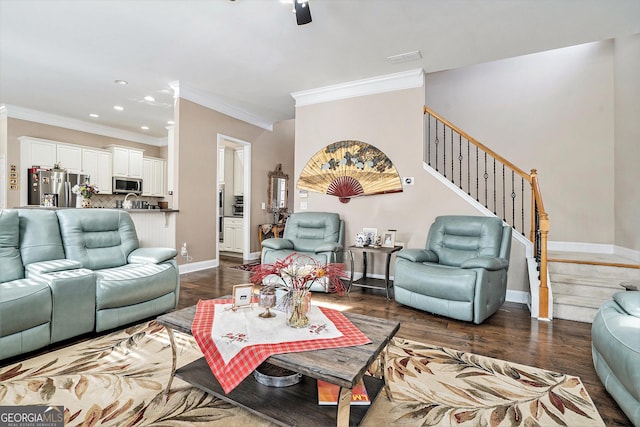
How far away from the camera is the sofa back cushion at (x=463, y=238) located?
3307mm

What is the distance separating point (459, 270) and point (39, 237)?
3.75 m

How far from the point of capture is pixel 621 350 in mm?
1548

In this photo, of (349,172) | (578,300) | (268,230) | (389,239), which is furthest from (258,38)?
(578,300)

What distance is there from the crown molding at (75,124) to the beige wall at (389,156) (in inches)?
198

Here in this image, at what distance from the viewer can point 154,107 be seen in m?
5.84

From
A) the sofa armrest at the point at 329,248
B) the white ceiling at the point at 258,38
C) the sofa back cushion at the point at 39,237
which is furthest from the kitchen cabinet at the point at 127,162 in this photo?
the sofa armrest at the point at 329,248

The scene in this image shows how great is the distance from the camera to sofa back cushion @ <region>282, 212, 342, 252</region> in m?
4.41


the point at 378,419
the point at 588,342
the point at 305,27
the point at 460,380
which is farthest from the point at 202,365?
the point at 305,27

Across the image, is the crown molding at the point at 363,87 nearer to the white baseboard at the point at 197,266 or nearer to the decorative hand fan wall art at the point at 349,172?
the decorative hand fan wall art at the point at 349,172

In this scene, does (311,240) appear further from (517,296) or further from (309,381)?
(309,381)

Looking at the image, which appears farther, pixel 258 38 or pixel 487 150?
pixel 487 150

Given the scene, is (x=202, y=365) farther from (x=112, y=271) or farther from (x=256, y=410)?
(x=112, y=271)

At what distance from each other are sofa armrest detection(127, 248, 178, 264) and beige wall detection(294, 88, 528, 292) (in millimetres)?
2487

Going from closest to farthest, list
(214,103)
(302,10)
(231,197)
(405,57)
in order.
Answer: (302,10)
(405,57)
(214,103)
(231,197)
